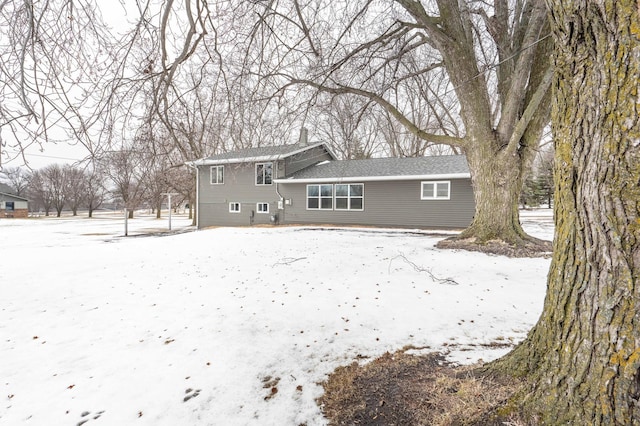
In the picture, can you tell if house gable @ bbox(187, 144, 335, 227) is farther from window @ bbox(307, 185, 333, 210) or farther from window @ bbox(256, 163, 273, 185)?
window @ bbox(307, 185, 333, 210)

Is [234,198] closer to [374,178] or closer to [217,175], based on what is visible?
[217,175]

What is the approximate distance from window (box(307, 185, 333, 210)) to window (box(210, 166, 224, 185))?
584cm

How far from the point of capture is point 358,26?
23.1 ft

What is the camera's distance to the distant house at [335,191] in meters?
14.7

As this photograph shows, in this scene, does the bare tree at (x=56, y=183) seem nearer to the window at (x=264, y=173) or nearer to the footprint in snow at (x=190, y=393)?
the window at (x=264, y=173)

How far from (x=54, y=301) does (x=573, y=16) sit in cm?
660

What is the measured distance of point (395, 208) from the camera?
51.7 ft

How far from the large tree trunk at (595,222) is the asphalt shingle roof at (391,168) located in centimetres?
1259

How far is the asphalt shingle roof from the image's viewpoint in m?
14.7

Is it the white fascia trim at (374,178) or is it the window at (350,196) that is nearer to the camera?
the white fascia trim at (374,178)

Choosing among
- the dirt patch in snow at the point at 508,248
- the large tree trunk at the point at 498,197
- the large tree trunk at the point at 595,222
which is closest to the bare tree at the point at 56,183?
the dirt patch in snow at the point at 508,248

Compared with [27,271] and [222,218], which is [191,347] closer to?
[27,271]

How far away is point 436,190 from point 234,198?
11.7m

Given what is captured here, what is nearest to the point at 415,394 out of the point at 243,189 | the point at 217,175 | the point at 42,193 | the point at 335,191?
the point at 335,191
